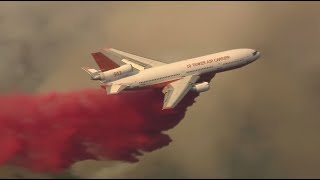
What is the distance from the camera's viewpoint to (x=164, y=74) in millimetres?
49094

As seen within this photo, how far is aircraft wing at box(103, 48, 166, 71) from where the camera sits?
51281 millimetres

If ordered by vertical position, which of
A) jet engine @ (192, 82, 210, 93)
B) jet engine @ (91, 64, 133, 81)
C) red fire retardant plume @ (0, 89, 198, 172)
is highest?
jet engine @ (91, 64, 133, 81)

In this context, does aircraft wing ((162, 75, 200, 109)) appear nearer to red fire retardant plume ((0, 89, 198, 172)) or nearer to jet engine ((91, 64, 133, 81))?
red fire retardant plume ((0, 89, 198, 172))

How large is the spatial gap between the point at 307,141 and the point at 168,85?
1746 centimetres

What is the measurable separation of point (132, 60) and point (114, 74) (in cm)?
460

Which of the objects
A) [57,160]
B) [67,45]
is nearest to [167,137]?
[57,160]

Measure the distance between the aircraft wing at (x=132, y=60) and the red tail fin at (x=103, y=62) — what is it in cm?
195

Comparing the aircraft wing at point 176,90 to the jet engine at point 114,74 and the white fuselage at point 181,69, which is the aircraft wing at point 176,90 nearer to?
the white fuselage at point 181,69

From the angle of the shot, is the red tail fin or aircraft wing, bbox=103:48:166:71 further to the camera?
aircraft wing, bbox=103:48:166:71

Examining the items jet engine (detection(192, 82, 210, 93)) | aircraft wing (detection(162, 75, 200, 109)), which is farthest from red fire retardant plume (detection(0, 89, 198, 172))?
jet engine (detection(192, 82, 210, 93))

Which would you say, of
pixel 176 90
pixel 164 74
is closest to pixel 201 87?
pixel 176 90

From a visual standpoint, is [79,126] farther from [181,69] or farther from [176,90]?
[181,69]

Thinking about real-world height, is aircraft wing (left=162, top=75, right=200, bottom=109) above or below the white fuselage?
below

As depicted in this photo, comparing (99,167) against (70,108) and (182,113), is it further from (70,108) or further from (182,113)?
(182,113)
